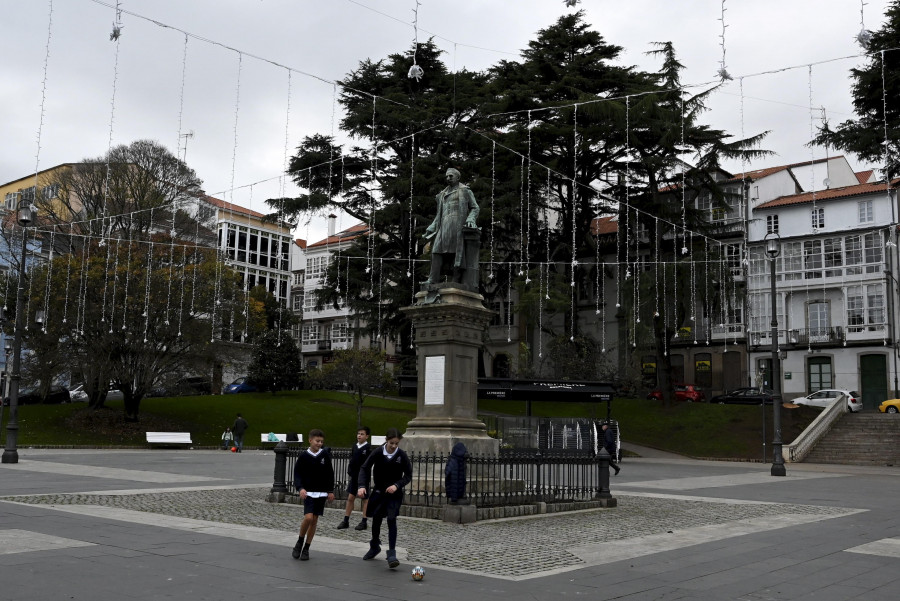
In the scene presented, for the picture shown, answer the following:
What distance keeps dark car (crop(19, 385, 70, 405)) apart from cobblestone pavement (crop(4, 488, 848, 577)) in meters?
36.9

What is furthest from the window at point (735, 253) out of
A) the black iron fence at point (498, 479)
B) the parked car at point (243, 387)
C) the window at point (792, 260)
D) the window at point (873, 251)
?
the black iron fence at point (498, 479)

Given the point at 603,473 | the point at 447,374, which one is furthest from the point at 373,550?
the point at 603,473

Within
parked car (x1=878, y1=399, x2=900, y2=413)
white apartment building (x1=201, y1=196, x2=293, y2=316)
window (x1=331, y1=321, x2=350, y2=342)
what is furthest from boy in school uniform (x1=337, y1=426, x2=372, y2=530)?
window (x1=331, y1=321, x2=350, y2=342)

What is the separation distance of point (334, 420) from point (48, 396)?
717 inches

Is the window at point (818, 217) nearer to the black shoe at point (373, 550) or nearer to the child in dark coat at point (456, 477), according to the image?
the child in dark coat at point (456, 477)

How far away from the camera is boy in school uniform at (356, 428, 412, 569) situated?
9.39 metres

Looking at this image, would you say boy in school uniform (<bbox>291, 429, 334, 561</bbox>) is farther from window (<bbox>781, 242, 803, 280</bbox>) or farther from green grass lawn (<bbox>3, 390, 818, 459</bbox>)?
window (<bbox>781, 242, 803, 280</bbox>)

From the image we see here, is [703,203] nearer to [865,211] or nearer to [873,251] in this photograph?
[865,211]

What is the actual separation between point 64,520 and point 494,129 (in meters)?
40.8

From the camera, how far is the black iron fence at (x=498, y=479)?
14141mm

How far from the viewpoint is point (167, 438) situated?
3809 centimetres

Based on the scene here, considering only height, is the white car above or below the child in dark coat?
above

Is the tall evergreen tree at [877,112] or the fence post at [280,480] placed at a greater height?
the tall evergreen tree at [877,112]

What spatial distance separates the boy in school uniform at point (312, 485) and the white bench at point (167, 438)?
1198 inches
